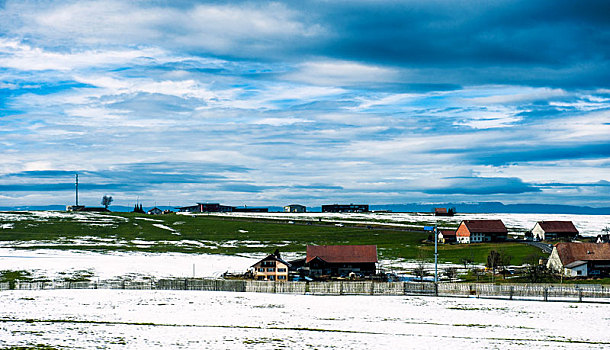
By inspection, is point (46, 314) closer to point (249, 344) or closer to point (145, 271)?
point (249, 344)

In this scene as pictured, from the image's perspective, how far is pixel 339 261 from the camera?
89.1m

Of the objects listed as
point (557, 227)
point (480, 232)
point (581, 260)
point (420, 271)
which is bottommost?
point (420, 271)

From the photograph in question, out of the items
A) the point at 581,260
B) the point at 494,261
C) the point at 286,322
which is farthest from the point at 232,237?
the point at 286,322

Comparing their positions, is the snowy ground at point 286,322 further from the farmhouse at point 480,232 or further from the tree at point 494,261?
the farmhouse at point 480,232

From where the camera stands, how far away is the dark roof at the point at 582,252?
8669cm

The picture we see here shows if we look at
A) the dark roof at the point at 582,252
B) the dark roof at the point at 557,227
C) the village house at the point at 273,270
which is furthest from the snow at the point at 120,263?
the dark roof at the point at 557,227

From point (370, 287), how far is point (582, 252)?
3858cm

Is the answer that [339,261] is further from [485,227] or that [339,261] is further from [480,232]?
[485,227]

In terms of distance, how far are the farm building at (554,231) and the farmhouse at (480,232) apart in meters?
11.0

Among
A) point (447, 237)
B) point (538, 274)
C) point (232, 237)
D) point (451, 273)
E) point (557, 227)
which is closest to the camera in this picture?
point (538, 274)

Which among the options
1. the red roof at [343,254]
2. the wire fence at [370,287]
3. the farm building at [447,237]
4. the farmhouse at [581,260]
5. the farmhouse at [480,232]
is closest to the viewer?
the wire fence at [370,287]

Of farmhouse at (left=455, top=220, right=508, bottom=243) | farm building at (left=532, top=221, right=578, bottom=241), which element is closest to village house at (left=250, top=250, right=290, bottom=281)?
farmhouse at (left=455, top=220, right=508, bottom=243)

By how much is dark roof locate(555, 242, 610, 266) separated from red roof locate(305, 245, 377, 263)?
28180 millimetres

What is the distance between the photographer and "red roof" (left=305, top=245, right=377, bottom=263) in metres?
89.1
